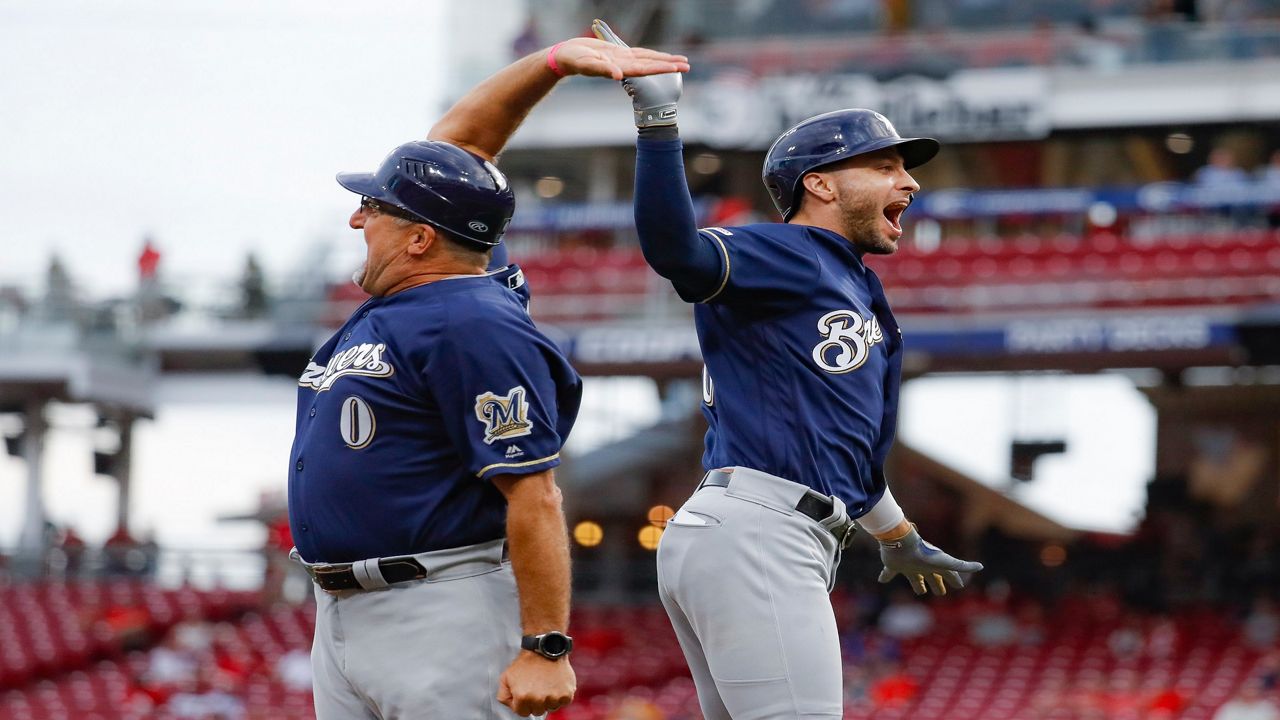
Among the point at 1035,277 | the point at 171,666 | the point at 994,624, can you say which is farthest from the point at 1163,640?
the point at 171,666

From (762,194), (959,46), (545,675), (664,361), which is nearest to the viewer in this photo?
(545,675)

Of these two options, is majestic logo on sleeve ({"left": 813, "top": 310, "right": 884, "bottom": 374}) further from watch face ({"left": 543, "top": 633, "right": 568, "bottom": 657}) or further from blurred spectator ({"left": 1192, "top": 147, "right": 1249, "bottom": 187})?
blurred spectator ({"left": 1192, "top": 147, "right": 1249, "bottom": 187})

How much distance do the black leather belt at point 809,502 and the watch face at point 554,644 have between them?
0.58 meters

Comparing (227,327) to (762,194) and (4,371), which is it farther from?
(762,194)

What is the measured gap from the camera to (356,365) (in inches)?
136

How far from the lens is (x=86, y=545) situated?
69.3 ft

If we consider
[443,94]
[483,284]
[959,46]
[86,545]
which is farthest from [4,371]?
[483,284]

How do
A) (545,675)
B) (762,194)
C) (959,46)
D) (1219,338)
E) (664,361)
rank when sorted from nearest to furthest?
(545,675) → (1219,338) → (664,361) → (959,46) → (762,194)

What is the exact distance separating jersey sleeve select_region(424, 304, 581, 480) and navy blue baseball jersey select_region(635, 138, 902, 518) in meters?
0.36

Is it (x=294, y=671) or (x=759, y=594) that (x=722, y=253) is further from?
(x=294, y=671)

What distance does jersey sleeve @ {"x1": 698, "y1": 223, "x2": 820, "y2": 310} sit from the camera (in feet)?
11.8

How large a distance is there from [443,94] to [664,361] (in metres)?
5.70

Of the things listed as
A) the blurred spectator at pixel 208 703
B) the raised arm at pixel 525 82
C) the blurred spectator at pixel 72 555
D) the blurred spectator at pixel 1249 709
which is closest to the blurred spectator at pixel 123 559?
the blurred spectator at pixel 72 555

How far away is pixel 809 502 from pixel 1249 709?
33.0 feet
